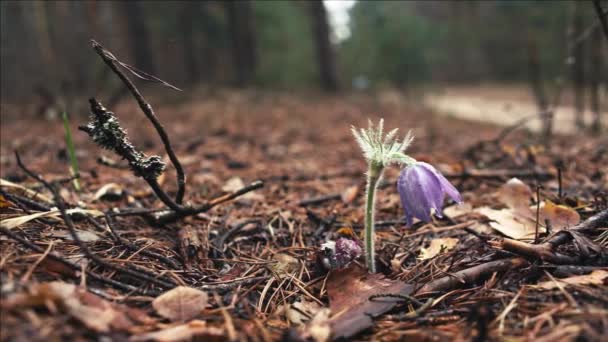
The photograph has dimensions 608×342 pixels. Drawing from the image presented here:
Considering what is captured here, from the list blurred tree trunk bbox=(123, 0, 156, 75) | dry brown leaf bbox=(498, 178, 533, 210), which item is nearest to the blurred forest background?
blurred tree trunk bbox=(123, 0, 156, 75)

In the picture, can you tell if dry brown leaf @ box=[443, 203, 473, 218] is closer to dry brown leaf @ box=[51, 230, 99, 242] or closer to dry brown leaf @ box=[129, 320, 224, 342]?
dry brown leaf @ box=[129, 320, 224, 342]

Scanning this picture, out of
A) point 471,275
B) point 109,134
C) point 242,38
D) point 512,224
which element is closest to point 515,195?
point 512,224

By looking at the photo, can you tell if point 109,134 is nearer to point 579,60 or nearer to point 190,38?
point 579,60

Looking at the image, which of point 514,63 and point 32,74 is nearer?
point 32,74

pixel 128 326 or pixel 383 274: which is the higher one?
pixel 128 326

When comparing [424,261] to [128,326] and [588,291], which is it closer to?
[588,291]

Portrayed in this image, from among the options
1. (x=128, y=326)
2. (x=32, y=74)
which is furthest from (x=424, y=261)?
(x=32, y=74)

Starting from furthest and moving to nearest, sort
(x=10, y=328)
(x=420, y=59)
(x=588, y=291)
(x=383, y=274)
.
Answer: (x=420, y=59) < (x=383, y=274) < (x=588, y=291) < (x=10, y=328)

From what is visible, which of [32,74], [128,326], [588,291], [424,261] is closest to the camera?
[128,326]
